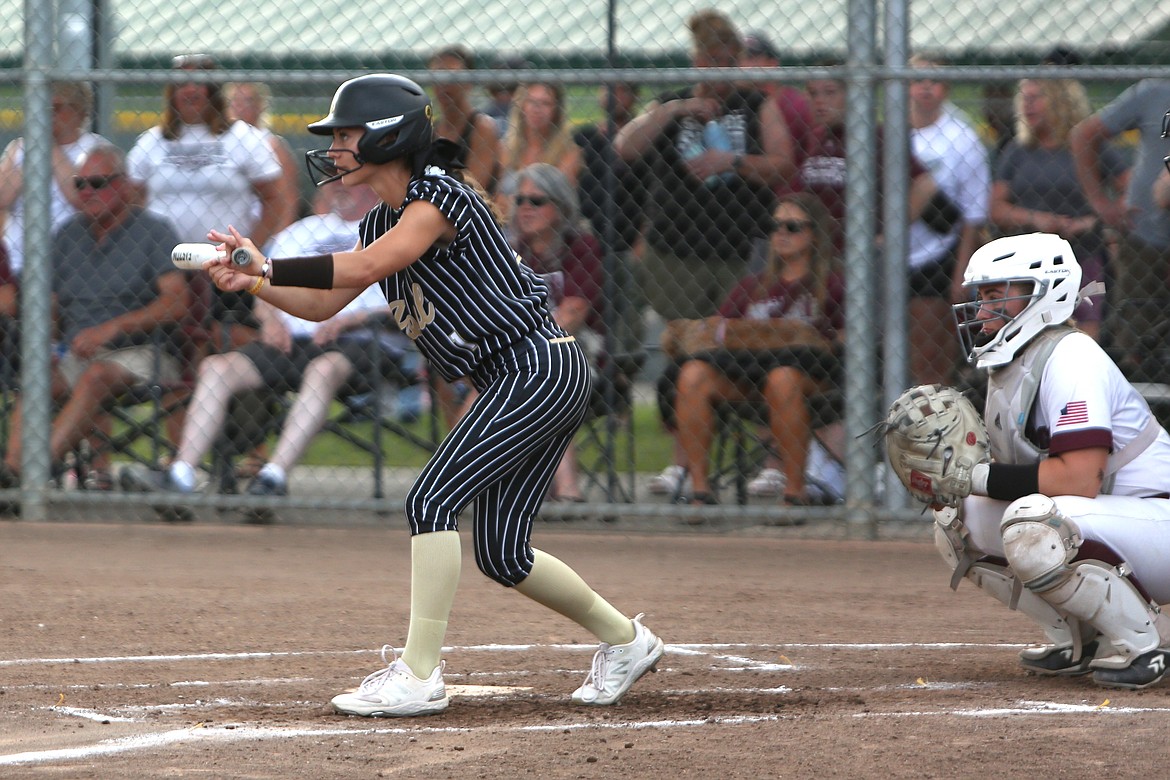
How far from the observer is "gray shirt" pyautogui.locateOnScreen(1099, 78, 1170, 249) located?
7438mm

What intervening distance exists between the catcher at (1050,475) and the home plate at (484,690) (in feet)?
4.19

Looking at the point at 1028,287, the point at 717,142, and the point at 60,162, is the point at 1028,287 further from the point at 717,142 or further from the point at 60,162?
the point at 60,162

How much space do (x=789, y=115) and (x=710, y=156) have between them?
0.43m

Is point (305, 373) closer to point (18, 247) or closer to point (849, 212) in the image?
point (18, 247)

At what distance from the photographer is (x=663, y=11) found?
796cm

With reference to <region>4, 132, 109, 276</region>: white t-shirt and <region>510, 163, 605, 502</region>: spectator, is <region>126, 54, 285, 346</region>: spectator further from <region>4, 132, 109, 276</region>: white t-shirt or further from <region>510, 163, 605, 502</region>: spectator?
<region>510, 163, 605, 502</region>: spectator

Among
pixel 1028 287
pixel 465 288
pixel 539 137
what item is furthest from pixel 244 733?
pixel 539 137

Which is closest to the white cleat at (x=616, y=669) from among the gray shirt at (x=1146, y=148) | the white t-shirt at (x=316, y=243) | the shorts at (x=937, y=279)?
the shorts at (x=937, y=279)

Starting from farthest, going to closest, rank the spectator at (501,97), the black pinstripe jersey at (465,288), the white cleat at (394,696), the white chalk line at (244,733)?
the spectator at (501,97), the black pinstripe jersey at (465,288), the white cleat at (394,696), the white chalk line at (244,733)

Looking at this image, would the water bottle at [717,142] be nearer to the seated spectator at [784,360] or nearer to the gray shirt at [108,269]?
the seated spectator at [784,360]

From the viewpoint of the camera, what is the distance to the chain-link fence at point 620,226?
24.6 feet

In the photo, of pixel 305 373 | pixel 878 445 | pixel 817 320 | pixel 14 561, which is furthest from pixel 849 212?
pixel 14 561

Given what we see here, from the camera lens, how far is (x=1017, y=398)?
4.68 metres

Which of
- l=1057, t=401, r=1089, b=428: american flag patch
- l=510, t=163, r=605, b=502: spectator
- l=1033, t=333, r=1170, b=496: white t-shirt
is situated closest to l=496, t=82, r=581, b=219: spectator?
l=510, t=163, r=605, b=502: spectator
